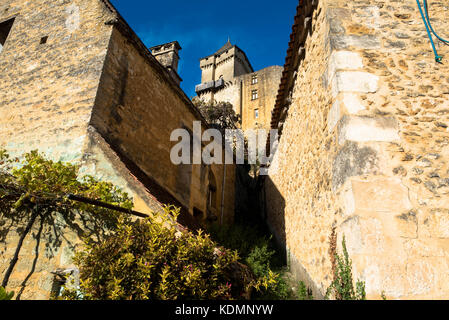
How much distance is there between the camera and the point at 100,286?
2.80 metres

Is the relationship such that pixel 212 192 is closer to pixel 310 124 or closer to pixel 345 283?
pixel 310 124

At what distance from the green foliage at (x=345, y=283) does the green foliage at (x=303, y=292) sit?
1.32 meters

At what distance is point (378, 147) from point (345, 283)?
4.88 feet

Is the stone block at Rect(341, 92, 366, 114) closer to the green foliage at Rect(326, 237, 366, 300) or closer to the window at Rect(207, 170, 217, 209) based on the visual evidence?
the green foliage at Rect(326, 237, 366, 300)

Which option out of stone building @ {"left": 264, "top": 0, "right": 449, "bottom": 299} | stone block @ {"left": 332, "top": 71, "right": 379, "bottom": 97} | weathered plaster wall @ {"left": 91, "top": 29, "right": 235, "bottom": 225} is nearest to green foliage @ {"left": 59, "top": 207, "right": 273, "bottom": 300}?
stone building @ {"left": 264, "top": 0, "right": 449, "bottom": 299}

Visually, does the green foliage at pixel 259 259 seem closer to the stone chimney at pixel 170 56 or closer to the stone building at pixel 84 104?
the stone building at pixel 84 104

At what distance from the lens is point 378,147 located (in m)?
3.11

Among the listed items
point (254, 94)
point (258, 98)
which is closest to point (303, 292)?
point (258, 98)

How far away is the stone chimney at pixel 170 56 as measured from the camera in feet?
33.7

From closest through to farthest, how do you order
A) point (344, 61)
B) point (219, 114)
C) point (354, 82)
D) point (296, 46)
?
point (354, 82) → point (344, 61) → point (296, 46) → point (219, 114)

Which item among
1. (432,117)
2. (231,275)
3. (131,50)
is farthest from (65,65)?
(432,117)

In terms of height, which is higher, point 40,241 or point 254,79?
point 254,79
